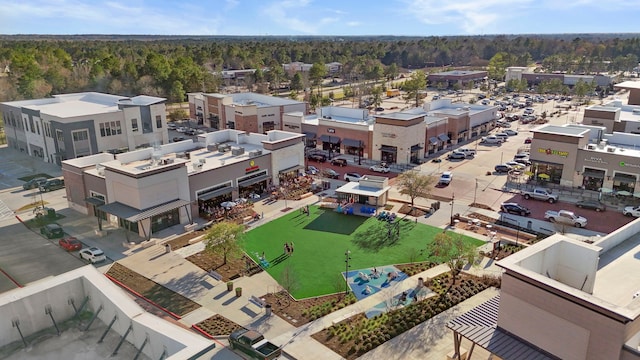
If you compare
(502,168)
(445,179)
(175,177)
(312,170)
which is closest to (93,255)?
(175,177)

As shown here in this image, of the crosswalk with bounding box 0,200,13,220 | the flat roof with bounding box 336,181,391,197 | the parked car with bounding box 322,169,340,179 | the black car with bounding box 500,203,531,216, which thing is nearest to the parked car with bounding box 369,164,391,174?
→ the parked car with bounding box 322,169,340,179

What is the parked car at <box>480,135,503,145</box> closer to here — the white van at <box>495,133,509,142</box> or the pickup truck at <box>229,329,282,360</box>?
the white van at <box>495,133,509,142</box>

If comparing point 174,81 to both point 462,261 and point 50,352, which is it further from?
point 50,352

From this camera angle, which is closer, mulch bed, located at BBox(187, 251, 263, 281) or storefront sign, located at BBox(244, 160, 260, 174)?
mulch bed, located at BBox(187, 251, 263, 281)

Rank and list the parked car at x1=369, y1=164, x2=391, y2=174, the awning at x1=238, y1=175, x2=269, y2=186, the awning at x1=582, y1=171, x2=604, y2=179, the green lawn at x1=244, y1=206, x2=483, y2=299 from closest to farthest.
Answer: the green lawn at x1=244, y1=206, x2=483, y2=299
the awning at x1=238, y1=175, x2=269, y2=186
the awning at x1=582, y1=171, x2=604, y2=179
the parked car at x1=369, y1=164, x2=391, y2=174

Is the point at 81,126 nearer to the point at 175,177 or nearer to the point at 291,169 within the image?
the point at 175,177

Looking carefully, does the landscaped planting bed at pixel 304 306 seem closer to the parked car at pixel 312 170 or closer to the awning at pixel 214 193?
the awning at pixel 214 193

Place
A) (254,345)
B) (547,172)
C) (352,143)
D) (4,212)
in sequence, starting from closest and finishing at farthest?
1. (254,345)
2. (4,212)
3. (547,172)
4. (352,143)
